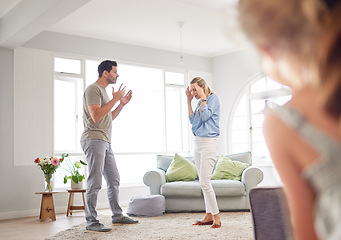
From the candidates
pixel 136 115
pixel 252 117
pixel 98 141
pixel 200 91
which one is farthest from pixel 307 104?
pixel 252 117

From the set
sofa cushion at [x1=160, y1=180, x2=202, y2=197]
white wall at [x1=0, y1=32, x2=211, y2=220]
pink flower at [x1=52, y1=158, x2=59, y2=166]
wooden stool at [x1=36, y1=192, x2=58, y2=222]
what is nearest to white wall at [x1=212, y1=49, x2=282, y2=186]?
sofa cushion at [x1=160, y1=180, x2=202, y2=197]

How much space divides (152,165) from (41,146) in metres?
2.12

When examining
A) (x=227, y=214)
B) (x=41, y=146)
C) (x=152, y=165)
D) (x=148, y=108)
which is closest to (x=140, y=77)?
(x=148, y=108)

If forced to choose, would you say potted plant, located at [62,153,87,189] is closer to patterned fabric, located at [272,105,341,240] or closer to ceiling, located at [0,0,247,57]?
ceiling, located at [0,0,247,57]

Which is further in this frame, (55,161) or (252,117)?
(252,117)

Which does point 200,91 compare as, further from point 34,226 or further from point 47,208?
point 47,208

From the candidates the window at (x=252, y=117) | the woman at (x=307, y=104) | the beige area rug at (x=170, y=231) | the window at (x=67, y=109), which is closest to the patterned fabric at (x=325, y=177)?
the woman at (x=307, y=104)

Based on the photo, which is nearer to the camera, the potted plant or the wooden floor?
the wooden floor

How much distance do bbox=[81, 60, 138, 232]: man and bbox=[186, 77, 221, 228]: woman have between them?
75cm

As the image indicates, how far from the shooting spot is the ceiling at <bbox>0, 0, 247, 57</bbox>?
5418 mm

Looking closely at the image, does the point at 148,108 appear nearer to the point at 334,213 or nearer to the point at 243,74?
the point at 243,74

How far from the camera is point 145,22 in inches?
245

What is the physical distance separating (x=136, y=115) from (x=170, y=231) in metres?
3.42

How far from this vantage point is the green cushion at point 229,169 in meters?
5.79
